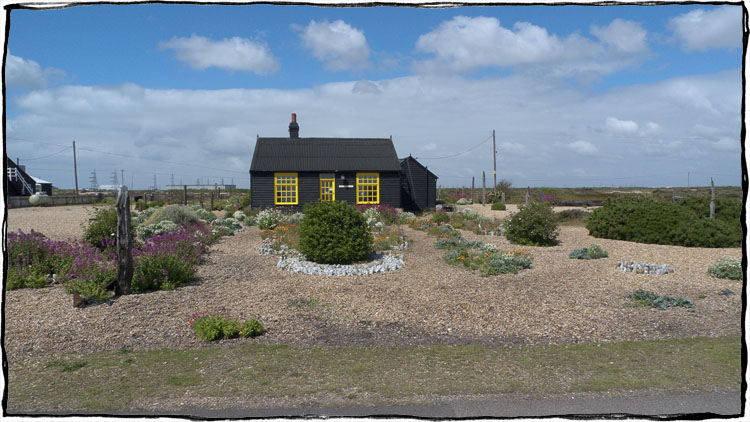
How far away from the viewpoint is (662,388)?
4770 millimetres

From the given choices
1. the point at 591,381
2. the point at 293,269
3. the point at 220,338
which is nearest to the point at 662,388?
the point at 591,381

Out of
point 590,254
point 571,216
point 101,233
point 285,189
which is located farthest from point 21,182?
point 590,254

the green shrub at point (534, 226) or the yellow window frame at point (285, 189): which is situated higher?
the yellow window frame at point (285, 189)

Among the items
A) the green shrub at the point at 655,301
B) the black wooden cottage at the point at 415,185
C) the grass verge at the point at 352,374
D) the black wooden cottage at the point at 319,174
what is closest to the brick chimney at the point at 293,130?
the black wooden cottage at the point at 319,174

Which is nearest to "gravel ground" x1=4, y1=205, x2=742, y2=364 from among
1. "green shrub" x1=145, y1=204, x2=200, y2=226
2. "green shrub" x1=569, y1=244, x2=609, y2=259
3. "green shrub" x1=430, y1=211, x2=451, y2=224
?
"green shrub" x1=569, y1=244, x2=609, y2=259

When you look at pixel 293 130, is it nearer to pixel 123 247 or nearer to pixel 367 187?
pixel 367 187

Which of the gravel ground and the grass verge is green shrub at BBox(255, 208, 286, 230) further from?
the grass verge

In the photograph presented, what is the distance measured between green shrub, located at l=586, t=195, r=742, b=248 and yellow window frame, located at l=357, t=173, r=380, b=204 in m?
12.6

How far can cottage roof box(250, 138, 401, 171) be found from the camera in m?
27.0

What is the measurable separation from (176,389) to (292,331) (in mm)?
2376

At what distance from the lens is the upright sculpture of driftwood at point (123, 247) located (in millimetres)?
8671

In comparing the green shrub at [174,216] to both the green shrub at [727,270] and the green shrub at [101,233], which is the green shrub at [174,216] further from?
the green shrub at [727,270]

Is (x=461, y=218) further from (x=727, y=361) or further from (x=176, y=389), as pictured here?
(x=176, y=389)

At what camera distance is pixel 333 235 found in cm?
1234
